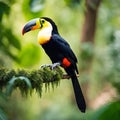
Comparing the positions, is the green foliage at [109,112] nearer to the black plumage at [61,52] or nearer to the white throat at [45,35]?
the black plumage at [61,52]

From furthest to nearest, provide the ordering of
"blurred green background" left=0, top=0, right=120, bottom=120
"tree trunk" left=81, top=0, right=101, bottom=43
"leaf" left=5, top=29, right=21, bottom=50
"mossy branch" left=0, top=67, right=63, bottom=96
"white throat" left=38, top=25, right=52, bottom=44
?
"tree trunk" left=81, top=0, right=101, bottom=43 → "blurred green background" left=0, top=0, right=120, bottom=120 → "leaf" left=5, top=29, right=21, bottom=50 → "white throat" left=38, top=25, right=52, bottom=44 → "mossy branch" left=0, top=67, right=63, bottom=96

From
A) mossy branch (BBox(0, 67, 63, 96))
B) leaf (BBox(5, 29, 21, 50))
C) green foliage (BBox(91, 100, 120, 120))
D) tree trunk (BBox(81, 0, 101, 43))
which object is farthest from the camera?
tree trunk (BBox(81, 0, 101, 43))

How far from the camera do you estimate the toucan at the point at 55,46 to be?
2.62 metres

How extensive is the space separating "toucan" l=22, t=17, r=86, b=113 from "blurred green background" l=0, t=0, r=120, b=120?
304mm

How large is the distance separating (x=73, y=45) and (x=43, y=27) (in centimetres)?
582

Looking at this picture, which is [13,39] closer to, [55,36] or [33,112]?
[55,36]

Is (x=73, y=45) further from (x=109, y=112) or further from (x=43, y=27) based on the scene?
(x=109, y=112)

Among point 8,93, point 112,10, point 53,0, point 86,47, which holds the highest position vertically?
point 112,10

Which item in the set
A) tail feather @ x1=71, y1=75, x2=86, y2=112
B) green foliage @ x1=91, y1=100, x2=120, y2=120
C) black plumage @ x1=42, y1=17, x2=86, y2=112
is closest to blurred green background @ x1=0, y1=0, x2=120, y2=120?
black plumage @ x1=42, y1=17, x2=86, y2=112

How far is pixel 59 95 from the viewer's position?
30.1 ft

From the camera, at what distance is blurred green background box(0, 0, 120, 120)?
11.5 feet

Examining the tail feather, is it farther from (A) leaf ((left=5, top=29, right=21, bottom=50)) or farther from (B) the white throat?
(A) leaf ((left=5, top=29, right=21, bottom=50))

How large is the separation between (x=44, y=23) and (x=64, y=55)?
219 millimetres

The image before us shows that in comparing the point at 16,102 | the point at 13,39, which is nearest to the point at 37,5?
the point at 13,39
